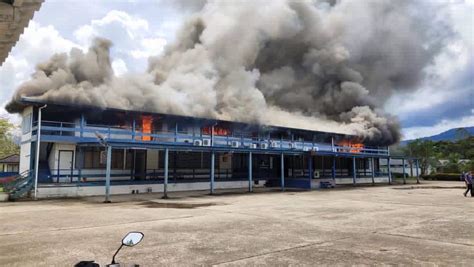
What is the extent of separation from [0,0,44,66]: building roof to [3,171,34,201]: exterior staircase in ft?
53.2

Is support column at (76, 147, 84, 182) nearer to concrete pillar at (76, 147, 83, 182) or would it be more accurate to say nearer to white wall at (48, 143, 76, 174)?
concrete pillar at (76, 147, 83, 182)

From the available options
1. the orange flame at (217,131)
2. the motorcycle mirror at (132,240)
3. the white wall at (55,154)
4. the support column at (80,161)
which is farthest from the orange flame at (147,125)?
the motorcycle mirror at (132,240)

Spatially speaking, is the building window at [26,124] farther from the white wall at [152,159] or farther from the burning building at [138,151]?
the white wall at [152,159]

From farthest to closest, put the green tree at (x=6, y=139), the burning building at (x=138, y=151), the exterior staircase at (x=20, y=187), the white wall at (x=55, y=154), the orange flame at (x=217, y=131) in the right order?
the green tree at (x=6, y=139) → the orange flame at (x=217, y=131) → the white wall at (x=55, y=154) → the burning building at (x=138, y=151) → the exterior staircase at (x=20, y=187)

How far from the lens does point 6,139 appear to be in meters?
47.4

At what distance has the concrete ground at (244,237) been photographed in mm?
6363

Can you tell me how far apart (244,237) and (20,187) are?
14948mm

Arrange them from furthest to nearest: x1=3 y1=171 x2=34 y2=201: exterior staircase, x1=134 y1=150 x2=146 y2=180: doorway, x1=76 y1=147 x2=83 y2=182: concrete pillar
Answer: x1=134 y1=150 x2=146 y2=180: doorway → x1=76 y1=147 x2=83 y2=182: concrete pillar → x1=3 y1=171 x2=34 y2=201: exterior staircase

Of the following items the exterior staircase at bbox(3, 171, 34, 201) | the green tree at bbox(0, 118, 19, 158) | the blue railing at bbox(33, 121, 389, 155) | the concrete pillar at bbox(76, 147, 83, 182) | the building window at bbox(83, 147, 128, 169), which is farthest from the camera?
the green tree at bbox(0, 118, 19, 158)

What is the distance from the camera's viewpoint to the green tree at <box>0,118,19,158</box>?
44.2 m

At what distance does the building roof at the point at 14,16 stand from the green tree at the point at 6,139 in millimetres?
47228

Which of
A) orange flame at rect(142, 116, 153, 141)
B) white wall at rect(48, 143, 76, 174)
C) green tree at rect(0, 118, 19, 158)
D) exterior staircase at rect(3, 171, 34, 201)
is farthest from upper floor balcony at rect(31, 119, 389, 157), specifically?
green tree at rect(0, 118, 19, 158)

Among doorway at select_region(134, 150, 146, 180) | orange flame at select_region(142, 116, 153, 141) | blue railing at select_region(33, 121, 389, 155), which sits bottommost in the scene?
doorway at select_region(134, 150, 146, 180)

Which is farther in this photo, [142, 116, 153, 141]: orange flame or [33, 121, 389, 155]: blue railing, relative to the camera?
[142, 116, 153, 141]: orange flame
